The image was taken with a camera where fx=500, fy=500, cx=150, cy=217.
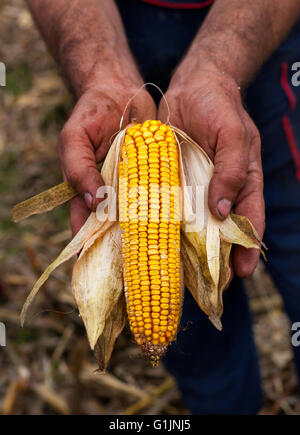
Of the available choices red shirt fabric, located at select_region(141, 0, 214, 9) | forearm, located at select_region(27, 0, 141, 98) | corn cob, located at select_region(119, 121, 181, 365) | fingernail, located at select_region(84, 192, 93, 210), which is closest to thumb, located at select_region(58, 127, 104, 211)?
fingernail, located at select_region(84, 192, 93, 210)

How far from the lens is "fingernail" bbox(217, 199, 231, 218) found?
1.79 m

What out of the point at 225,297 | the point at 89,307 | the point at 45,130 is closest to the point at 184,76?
the point at 89,307

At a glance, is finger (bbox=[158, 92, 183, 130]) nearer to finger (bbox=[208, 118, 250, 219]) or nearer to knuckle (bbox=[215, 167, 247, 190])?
finger (bbox=[208, 118, 250, 219])

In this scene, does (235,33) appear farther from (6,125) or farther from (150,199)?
(6,125)

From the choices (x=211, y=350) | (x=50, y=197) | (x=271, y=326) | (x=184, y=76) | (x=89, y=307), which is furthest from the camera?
(x=271, y=326)

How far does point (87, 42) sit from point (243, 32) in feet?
2.31

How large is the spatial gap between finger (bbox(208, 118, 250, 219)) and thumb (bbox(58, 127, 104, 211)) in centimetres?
42

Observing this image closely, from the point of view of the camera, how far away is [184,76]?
83.0 inches

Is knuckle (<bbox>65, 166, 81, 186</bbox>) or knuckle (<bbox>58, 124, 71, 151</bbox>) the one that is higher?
knuckle (<bbox>58, 124, 71, 151</bbox>)

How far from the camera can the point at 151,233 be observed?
1746mm

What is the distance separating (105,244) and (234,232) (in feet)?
1.58

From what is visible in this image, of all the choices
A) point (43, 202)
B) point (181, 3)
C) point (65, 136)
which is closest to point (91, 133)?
point (65, 136)

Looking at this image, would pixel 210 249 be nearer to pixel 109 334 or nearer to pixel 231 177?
pixel 231 177

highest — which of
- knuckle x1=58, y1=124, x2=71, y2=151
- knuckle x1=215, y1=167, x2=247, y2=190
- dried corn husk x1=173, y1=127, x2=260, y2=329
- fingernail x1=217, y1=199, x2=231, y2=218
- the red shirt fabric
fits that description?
the red shirt fabric
